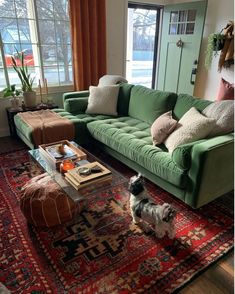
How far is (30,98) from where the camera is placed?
345 centimetres

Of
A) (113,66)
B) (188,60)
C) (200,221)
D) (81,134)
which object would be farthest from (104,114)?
(188,60)

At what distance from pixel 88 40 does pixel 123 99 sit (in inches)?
52.1

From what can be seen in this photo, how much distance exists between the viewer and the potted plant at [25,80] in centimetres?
337

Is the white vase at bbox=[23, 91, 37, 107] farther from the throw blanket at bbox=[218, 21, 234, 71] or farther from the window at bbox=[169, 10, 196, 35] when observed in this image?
the throw blanket at bbox=[218, 21, 234, 71]

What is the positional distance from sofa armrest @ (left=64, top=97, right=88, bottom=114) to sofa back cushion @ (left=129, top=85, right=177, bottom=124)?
687 mm

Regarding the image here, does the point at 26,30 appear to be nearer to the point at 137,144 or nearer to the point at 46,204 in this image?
the point at 137,144

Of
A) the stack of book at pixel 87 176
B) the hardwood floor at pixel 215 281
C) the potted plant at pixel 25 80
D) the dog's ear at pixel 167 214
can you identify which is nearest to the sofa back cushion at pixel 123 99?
the potted plant at pixel 25 80

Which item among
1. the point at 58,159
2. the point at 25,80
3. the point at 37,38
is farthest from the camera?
the point at 37,38

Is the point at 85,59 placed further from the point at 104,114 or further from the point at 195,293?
the point at 195,293

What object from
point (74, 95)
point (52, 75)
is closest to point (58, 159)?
point (74, 95)

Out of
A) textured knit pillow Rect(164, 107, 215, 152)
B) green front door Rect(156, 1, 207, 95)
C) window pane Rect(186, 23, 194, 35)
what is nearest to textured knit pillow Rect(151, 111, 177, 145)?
textured knit pillow Rect(164, 107, 215, 152)

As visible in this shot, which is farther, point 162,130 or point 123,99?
point 123,99

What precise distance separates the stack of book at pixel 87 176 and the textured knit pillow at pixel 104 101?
1.47 meters

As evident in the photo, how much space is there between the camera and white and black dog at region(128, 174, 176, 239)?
5.07ft
